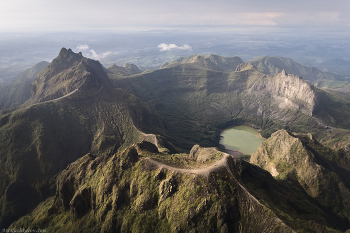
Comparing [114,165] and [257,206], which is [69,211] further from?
[257,206]

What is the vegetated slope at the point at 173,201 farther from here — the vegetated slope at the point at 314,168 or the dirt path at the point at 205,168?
the vegetated slope at the point at 314,168

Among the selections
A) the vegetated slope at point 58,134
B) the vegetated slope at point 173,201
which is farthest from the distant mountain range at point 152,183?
the vegetated slope at point 58,134

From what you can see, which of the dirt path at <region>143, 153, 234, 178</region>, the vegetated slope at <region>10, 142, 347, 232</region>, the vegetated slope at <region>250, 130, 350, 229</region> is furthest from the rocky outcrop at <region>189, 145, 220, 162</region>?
the vegetated slope at <region>250, 130, 350, 229</region>

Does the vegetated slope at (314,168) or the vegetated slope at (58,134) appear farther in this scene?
the vegetated slope at (58,134)

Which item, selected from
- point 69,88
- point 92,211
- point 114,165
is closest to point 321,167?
point 114,165

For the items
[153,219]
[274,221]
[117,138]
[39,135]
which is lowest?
[117,138]

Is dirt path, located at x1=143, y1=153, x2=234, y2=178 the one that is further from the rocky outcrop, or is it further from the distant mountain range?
the rocky outcrop
